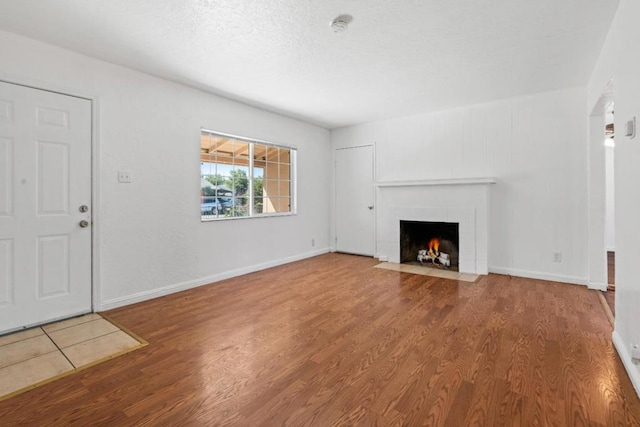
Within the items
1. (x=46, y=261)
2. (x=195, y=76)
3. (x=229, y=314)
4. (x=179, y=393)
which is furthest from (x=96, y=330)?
(x=195, y=76)

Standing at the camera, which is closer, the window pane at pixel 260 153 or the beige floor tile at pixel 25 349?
the beige floor tile at pixel 25 349

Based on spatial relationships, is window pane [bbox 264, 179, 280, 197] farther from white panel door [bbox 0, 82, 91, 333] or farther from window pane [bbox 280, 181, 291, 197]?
white panel door [bbox 0, 82, 91, 333]

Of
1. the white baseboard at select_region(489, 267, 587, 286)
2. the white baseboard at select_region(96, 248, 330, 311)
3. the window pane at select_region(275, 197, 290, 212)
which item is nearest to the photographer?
the white baseboard at select_region(96, 248, 330, 311)

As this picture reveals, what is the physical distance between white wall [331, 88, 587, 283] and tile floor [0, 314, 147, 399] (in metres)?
4.50

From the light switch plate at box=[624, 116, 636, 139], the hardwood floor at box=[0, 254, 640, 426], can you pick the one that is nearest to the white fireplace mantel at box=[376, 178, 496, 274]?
the hardwood floor at box=[0, 254, 640, 426]

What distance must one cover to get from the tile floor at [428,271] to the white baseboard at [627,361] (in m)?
1.82

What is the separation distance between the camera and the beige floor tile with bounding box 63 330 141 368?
7.15 feet

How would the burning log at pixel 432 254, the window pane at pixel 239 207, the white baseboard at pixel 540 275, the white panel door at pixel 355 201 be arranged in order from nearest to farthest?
the white baseboard at pixel 540 275, the window pane at pixel 239 207, the burning log at pixel 432 254, the white panel door at pixel 355 201

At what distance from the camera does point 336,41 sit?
2.74 metres

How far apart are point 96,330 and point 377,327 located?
7.80ft

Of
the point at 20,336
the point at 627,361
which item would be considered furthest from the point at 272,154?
the point at 627,361

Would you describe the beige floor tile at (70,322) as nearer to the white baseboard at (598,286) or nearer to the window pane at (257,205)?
the window pane at (257,205)

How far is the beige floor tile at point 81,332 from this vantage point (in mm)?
2448

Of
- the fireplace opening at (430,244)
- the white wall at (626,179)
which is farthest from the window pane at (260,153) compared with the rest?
the white wall at (626,179)
